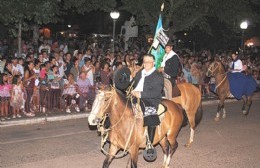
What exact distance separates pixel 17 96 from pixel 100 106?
290 inches

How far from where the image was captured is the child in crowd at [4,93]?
13484mm

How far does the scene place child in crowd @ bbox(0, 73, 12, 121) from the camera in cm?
1348

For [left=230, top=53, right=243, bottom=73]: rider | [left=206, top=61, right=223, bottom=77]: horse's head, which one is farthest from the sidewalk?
[left=230, top=53, right=243, bottom=73]: rider

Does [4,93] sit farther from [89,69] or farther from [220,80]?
[220,80]

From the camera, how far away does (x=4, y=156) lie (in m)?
9.81

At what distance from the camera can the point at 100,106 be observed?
7203mm

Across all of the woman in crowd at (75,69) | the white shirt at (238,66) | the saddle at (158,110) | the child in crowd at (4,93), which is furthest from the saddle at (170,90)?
the woman in crowd at (75,69)

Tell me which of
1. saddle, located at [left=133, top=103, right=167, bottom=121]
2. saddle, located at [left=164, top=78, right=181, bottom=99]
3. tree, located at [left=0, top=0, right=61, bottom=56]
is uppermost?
tree, located at [left=0, top=0, right=61, bottom=56]

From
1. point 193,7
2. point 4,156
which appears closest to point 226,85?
point 4,156

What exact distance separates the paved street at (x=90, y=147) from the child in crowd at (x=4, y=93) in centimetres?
86

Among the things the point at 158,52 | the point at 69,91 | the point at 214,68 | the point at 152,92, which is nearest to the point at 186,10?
the point at 214,68

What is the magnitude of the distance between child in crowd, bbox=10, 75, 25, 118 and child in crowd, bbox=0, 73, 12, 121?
0.17m

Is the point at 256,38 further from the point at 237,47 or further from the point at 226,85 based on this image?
the point at 226,85

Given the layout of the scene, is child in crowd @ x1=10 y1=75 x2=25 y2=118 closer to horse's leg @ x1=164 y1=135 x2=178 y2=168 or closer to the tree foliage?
horse's leg @ x1=164 y1=135 x2=178 y2=168
